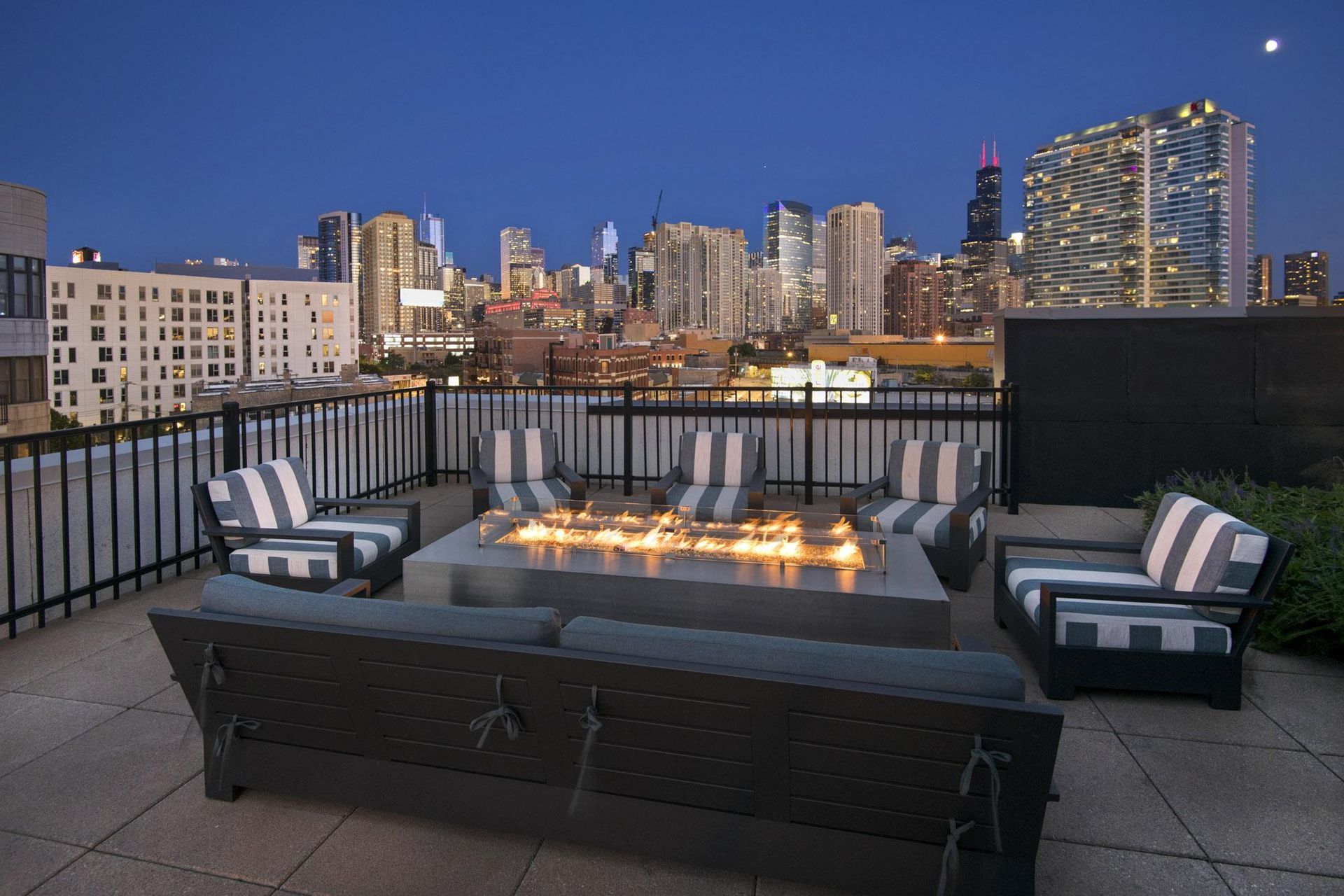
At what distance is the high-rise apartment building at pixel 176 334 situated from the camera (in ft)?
245

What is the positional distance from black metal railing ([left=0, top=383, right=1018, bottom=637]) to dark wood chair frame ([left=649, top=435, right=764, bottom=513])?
1468mm

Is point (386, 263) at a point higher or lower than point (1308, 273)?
higher

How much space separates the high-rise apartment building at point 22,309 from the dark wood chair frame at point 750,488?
3782cm

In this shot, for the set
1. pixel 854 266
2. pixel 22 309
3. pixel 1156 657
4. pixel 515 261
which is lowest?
pixel 1156 657

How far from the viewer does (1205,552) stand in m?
3.55

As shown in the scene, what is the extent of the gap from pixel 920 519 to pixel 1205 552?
2065 millimetres

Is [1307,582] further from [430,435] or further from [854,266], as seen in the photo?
[854,266]

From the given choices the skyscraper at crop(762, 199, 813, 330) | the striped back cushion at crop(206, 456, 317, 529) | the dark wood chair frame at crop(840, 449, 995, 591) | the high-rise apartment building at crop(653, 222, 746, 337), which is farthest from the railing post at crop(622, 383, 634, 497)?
the skyscraper at crop(762, 199, 813, 330)

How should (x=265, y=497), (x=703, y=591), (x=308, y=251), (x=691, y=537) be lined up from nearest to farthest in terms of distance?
(x=703, y=591)
(x=691, y=537)
(x=265, y=497)
(x=308, y=251)

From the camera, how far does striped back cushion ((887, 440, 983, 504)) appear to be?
232 inches

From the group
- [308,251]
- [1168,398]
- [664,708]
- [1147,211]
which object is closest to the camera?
[664,708]

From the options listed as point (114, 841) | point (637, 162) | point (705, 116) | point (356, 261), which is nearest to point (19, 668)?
point (114, 841)

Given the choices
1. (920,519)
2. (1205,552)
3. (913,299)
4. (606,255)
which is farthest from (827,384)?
(606,255)

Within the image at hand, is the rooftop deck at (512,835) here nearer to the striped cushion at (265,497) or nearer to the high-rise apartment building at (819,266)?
the striped cushion at (265,497)
